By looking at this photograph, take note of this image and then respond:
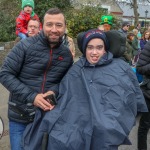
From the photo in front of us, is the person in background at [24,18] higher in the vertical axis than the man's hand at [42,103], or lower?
higher

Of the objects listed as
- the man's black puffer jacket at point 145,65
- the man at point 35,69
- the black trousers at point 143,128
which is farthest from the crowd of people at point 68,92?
the black trousers at point 143,128

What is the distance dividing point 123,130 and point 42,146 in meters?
0.62

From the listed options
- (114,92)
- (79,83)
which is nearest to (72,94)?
(79,83)

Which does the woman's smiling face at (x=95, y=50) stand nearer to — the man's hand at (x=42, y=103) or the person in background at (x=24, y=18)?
the man's hand at (x=42, y=103)

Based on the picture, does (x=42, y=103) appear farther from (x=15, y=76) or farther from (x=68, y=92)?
(x=15, y=76)

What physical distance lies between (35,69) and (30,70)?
0.04 meters

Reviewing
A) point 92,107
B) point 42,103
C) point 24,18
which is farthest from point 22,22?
point 92,107

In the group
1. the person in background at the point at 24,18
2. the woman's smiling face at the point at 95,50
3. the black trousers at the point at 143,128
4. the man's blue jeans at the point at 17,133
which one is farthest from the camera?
the person in background at the point at 24,18

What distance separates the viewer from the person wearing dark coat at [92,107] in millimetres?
2154

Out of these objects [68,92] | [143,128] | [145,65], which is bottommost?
[143,128]

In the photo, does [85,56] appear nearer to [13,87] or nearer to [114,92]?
[114,92]

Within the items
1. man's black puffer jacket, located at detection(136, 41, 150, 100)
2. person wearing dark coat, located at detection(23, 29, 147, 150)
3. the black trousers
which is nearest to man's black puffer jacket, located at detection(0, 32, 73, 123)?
person wearing dark coat, located at detection(23, 29, 147, 150)

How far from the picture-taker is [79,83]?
236cm

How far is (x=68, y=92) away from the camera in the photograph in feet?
7.70
